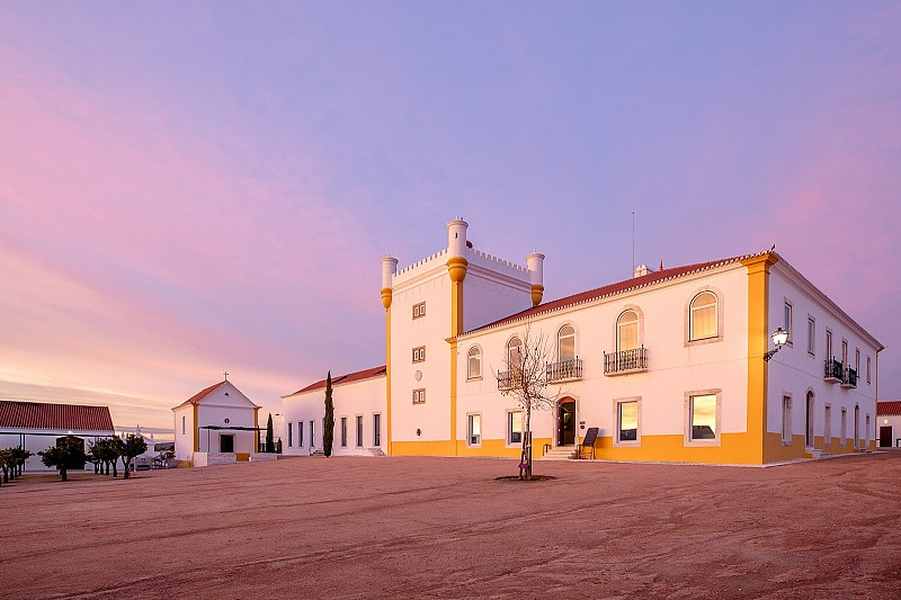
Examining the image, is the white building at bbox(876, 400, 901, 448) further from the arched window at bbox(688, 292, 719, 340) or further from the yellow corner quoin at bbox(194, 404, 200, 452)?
the yellow corner quoin at bbox(194, 404, 200, 452)

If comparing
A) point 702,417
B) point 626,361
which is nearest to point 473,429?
point 626,361

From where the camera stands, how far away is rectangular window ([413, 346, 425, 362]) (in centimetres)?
3503

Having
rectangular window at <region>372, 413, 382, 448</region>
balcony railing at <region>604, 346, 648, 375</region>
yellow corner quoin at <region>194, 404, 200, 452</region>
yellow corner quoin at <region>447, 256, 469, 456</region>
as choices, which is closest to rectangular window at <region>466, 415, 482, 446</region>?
yellow corner quoin at <region>447, 256, 469, 456</region>

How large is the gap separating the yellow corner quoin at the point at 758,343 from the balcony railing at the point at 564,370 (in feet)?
24.5

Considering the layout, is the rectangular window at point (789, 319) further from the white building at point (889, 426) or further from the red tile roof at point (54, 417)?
the red tile roof at point (54, 417)

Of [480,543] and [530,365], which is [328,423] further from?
[480,543]

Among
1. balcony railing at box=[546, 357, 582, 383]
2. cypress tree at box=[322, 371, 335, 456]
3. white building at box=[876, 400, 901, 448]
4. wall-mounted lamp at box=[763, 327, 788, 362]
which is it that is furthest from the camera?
white building at box=[876, 400, 901, 448]

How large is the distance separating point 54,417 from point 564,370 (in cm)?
3346

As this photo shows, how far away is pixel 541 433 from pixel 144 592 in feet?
75.3

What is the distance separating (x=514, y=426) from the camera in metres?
28.6

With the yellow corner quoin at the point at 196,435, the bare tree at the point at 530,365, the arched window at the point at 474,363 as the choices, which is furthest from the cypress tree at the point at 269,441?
the bare tree at the point at 530,365

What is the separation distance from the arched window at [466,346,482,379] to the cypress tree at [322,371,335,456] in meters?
15.8

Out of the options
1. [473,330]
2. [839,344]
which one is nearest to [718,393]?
[839,344]

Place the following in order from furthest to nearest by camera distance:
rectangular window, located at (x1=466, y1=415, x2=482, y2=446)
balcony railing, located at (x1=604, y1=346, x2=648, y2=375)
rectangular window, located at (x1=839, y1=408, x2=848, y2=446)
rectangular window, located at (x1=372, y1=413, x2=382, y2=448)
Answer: rectangular window, located at (x1=372, y1=413, x2=382, y2=448), rectangular window, located at (x1=466, y1=415, x2=482, y2=446), rectangular window, located at (x1=839, y1=408, x2=848, y2=446), balcony railing, located at (x1=604, y1=346, x2=648, y2=375)
